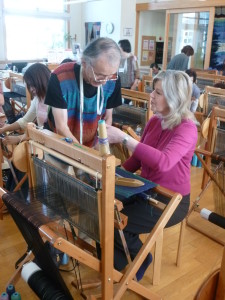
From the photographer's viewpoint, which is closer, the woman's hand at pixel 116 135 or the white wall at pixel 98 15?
the woman's hand at pixel 116 135

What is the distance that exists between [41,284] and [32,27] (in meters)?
8.13

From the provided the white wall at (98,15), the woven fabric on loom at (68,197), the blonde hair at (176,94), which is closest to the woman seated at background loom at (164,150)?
the blonde hair at (176,94)

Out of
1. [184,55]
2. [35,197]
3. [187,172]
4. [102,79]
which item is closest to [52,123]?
[102,79]

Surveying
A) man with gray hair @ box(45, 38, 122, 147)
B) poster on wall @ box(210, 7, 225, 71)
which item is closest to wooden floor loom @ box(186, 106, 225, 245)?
man with gray hair @ box(45, 38, 122, 147)

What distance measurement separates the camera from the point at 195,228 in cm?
238

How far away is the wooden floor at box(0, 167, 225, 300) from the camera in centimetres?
177

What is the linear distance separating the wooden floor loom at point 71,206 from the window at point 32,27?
7.30m

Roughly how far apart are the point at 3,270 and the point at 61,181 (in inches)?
37.1

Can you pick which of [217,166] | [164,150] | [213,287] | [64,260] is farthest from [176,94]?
[64,260]

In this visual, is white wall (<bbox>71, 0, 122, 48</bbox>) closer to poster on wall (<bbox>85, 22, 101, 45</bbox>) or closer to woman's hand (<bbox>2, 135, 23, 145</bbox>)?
poster on wall (<bbox>85, 22, 101, 45</bbox>)

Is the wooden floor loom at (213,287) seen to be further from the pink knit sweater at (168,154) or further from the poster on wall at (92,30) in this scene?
the poster on wall at (92,30)

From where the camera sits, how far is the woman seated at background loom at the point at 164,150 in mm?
1487

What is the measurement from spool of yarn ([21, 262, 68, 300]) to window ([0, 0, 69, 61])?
24.4ft

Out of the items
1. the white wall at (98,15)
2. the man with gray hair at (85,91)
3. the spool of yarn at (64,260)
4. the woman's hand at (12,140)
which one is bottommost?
the spool of yarn at (64,260)
